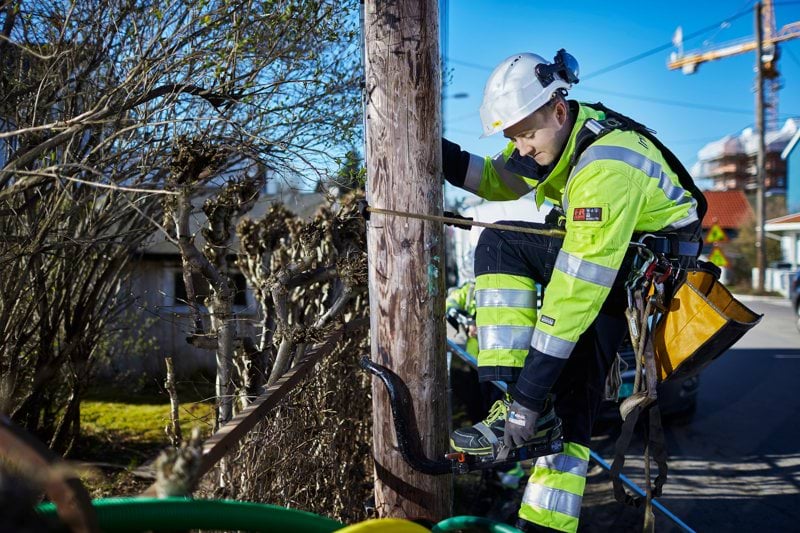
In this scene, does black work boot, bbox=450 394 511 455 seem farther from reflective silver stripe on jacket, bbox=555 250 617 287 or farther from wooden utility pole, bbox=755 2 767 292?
wooden utility pole, bbox=755 2 767 292

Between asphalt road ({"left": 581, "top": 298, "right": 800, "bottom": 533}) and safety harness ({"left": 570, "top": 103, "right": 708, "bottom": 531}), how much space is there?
1686 mm

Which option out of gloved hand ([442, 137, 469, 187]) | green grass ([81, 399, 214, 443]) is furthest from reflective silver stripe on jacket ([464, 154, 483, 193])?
green grass ([81, 399, 214, 443])

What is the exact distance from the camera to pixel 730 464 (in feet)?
20.0

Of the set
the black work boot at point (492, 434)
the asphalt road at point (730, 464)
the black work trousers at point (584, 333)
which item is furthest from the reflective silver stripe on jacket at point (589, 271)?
the asphalt road at point (730, 464)

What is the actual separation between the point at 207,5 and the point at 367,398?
8.95 feet

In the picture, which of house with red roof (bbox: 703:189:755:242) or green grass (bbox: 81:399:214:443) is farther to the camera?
house with red roof (bbox: 703:189:755:242)

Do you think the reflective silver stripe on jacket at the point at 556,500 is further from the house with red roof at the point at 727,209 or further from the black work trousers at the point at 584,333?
the house with red roof at the point at 727,209

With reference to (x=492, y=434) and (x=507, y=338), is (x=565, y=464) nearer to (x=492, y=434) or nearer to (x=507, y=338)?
(x=492, y=434)

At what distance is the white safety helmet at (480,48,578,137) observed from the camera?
2.97m

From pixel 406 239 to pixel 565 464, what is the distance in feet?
3.94

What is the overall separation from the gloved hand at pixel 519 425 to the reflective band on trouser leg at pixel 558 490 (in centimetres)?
28

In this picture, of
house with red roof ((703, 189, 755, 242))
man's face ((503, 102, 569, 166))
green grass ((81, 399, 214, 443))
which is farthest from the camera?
house with red roof ((703, 189, 755, 242))

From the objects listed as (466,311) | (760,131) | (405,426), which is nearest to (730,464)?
(466,311)

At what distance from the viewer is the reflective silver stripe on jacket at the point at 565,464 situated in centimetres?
302
